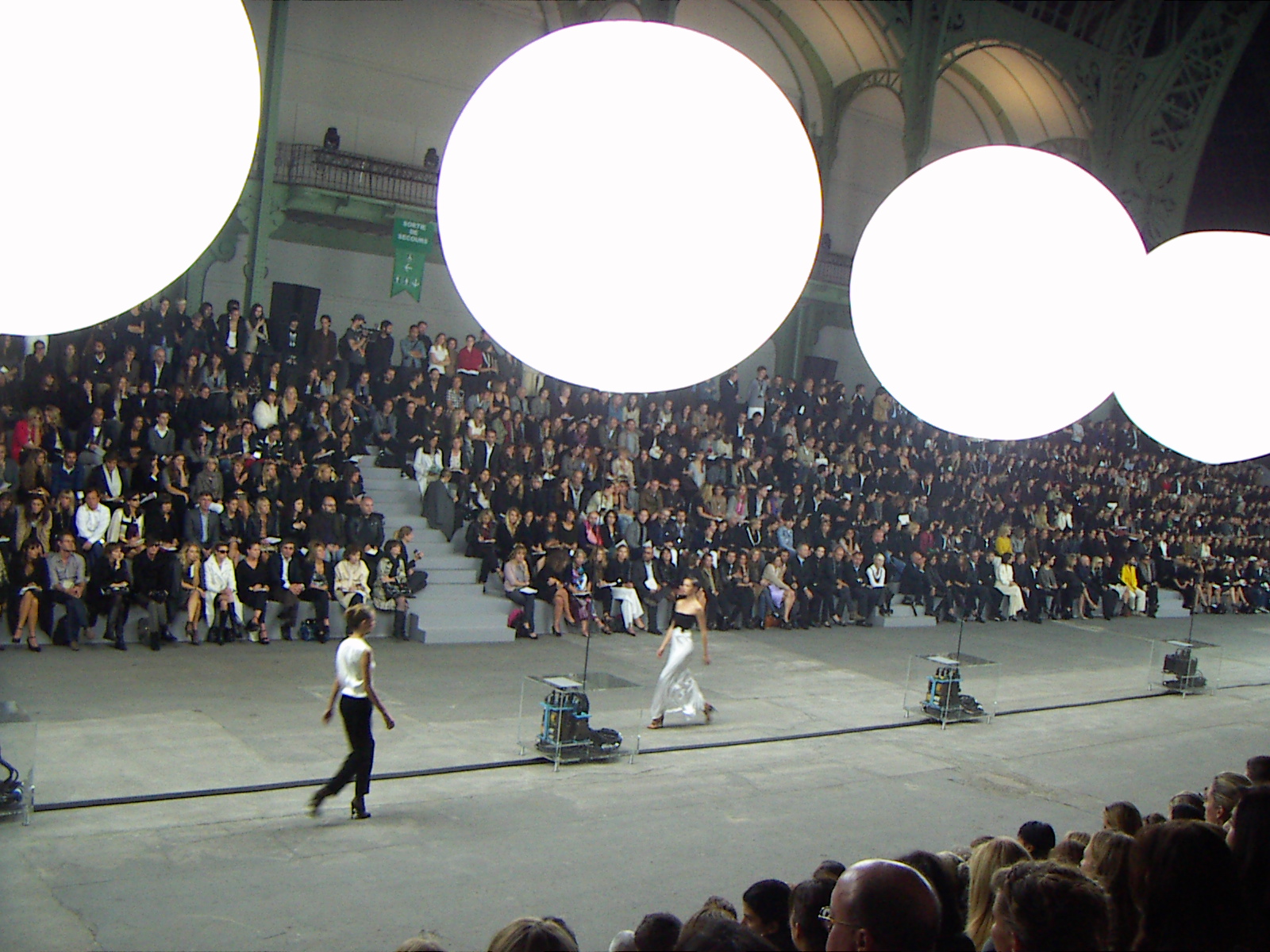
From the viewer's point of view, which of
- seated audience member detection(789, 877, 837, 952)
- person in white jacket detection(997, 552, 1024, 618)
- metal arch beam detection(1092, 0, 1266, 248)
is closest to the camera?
seated audience member detection(789, 877, 837, 952)

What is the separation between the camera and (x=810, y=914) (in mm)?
3334

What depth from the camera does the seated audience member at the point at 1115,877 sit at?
337 centimetres

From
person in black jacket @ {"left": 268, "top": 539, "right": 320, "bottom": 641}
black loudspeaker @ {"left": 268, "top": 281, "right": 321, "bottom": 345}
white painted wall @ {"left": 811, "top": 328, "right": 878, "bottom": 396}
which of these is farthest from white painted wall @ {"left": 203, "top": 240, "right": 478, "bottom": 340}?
white painted wall @ {"left": 811, "top": 328, "right": 878, "bottom": 396}

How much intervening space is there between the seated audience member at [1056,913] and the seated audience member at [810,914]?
20.8 inches

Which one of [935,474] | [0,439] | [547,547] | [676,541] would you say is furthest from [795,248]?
[935,474]

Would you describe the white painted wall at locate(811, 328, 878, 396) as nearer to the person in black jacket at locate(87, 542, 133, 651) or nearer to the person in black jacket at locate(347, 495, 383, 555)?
the person in black jacket at locate(347, 495, 383, 555)

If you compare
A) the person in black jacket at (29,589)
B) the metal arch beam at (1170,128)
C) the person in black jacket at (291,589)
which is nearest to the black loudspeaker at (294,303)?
the person in black jacket at (291,589)

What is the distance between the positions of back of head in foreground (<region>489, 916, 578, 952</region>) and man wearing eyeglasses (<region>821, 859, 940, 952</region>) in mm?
674

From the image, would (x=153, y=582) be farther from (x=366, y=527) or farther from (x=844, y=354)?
(x=844, y=354)

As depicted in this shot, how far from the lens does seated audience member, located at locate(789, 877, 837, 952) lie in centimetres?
320

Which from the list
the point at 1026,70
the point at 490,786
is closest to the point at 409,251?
the point at 490,786

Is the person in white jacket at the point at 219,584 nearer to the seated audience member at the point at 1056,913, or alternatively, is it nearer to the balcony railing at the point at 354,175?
the balcony railing at the point at 354,175

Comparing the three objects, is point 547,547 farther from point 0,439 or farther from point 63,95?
point 63,95

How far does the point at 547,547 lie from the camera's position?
15328 millimetres
